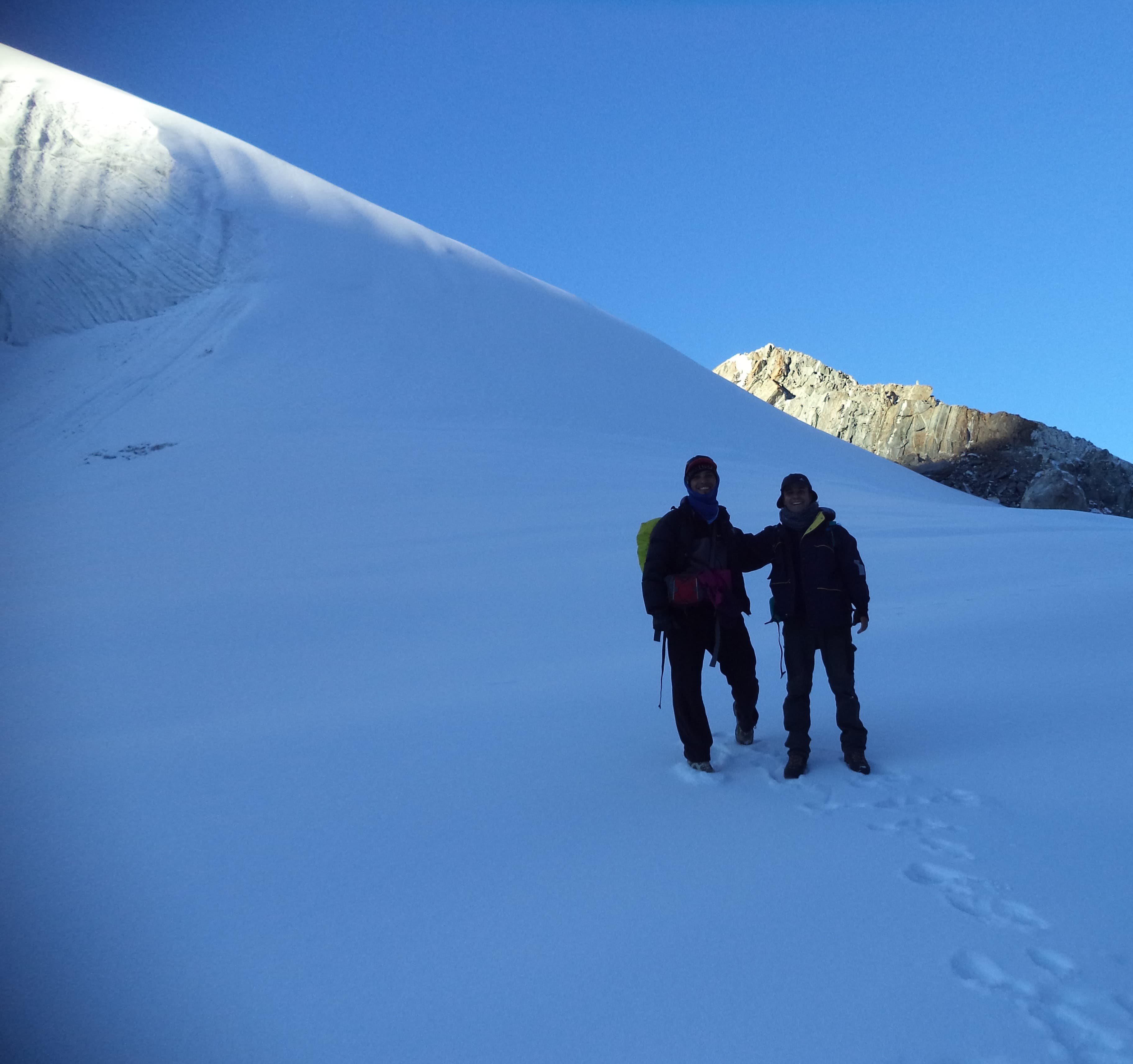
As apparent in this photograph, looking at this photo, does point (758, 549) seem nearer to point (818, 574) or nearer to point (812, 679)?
point (818, 574)

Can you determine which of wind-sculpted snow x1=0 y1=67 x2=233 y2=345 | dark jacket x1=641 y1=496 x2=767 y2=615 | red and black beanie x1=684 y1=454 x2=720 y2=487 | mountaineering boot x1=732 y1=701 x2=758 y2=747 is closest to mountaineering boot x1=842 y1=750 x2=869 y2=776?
mountaineering boot x1=732 y1=701 x2=758 y2=747

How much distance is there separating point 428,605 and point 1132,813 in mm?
5330

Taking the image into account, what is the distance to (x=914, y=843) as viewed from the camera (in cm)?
286

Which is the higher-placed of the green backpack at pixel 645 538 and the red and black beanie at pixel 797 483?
the red and black beanie at pixel 797 483

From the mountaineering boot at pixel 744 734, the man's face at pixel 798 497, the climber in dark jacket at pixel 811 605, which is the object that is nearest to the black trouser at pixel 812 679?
the climber in dark jacket at pixel 811 605

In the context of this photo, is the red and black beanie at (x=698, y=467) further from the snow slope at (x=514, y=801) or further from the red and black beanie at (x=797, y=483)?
the snow slope at (x=514, y=801)

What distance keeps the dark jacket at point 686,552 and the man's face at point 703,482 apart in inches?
2.9

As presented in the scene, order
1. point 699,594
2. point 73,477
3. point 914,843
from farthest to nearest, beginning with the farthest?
Result: point 73,477 → point 699,594 → point 914,843

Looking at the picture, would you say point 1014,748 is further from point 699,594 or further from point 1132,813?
point 699,594

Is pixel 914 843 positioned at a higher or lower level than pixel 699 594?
lower

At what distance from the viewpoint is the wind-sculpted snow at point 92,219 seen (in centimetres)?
2103

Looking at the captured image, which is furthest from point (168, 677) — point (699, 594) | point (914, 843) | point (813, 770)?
point (914, 843)

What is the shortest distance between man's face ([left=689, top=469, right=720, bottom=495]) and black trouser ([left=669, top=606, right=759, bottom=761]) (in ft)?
1.80

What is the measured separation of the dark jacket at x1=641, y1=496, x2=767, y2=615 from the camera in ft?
11.9
